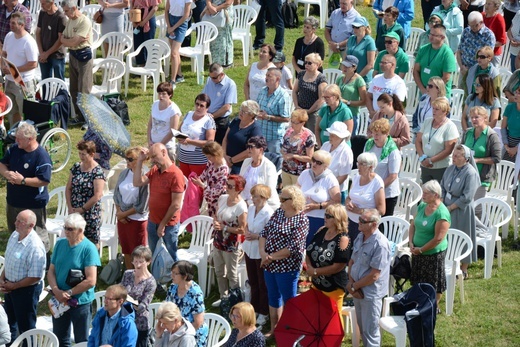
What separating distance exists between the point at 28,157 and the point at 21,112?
135 inches

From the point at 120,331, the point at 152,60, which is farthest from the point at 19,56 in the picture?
the point at 120,331

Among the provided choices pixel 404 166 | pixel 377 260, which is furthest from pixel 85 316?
pixel 404 166

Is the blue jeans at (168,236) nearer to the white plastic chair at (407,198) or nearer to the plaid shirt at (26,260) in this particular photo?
the plaid shirt at (26,260)

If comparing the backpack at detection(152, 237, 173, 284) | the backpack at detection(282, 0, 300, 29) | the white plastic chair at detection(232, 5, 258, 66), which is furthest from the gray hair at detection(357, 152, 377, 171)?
the backpack at detection(282, 0, 300, 29)

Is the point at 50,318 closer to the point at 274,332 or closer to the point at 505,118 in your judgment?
the point at 274,332

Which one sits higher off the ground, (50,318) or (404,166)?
(404,166)

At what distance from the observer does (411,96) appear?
50.1ft

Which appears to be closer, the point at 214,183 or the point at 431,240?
the point at 431,240

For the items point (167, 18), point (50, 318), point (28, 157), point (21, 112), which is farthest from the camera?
point (167, 18)

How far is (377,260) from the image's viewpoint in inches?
391

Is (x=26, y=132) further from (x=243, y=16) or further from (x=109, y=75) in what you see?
(x=243, y=16)

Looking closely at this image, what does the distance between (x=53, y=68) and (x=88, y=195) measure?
434cm

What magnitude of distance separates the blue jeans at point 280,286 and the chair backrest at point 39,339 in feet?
6.72

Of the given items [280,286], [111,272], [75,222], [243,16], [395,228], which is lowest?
[111,272]
